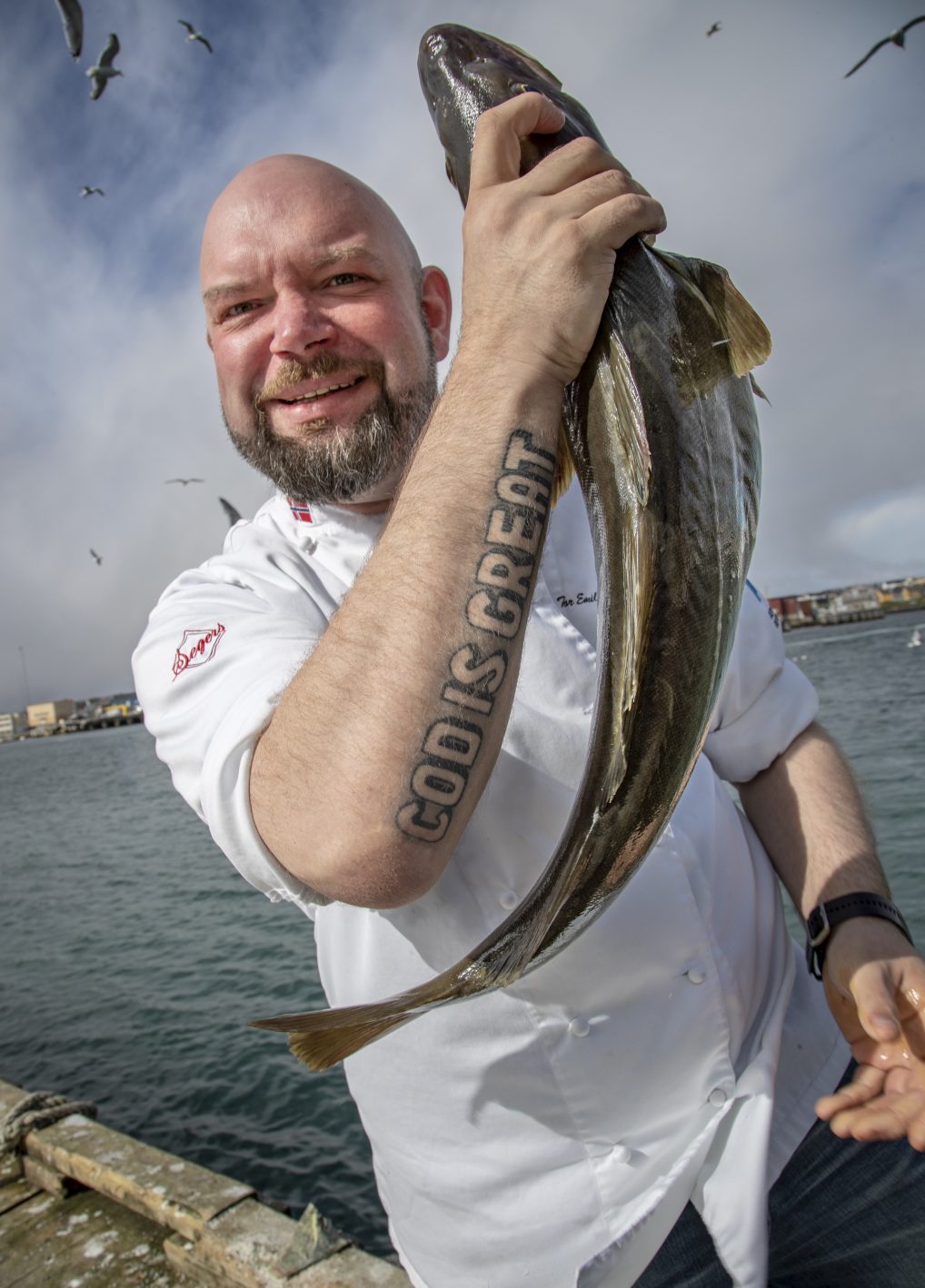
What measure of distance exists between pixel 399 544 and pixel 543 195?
597 millimetres

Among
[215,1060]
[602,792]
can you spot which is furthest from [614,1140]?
[215,1060]

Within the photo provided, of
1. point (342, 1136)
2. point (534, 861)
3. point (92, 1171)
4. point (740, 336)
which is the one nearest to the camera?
point (740, 336)

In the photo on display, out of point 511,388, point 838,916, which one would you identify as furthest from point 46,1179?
point 511,388

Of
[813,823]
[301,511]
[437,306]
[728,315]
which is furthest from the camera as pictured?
[437,306]

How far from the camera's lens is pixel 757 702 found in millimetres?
2402

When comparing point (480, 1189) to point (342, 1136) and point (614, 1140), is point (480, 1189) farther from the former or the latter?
point (342, 1136)

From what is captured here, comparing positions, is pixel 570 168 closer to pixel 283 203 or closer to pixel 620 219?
pixel 620 219

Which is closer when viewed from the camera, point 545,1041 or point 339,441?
point 545,1041

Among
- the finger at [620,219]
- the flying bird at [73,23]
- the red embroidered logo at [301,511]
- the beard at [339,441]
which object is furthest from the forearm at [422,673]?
the flying bird at [73,23]

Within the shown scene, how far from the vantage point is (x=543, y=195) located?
1.33 meters

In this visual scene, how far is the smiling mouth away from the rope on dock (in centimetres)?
541

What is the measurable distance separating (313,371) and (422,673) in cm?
103

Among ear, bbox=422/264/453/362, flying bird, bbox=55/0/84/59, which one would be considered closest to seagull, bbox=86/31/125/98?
flying bird, bbox=55/0/84/59

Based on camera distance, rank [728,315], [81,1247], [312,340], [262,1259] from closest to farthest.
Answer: [728,315] → [312,340] → [262,1259] → [81,1247]
